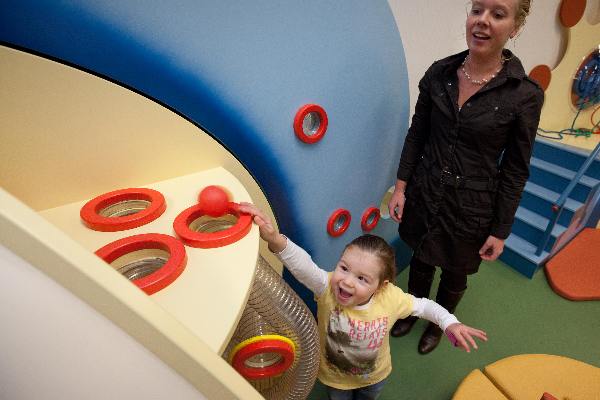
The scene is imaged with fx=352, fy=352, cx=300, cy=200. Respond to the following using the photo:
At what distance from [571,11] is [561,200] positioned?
3.92ft

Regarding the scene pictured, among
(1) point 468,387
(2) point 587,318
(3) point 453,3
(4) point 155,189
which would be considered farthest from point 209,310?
(2) point 587,318

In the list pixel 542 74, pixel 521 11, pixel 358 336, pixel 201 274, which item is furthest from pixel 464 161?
pixel 542 74

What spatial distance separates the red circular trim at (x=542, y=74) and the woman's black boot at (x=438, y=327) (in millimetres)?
1489

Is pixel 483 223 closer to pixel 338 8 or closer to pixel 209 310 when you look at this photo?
pixel 338 8

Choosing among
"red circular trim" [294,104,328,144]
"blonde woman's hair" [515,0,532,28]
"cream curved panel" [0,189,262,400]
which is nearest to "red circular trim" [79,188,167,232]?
"cream curved panel" [0,189,262,400]

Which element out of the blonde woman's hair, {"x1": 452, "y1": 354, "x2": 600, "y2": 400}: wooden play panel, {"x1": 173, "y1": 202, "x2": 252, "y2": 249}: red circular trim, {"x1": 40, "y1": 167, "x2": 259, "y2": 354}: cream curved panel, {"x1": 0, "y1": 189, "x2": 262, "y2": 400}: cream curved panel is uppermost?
the blonde woman's hair

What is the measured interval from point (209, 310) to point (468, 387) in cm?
105

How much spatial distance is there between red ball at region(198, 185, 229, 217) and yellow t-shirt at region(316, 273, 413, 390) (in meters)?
0.39

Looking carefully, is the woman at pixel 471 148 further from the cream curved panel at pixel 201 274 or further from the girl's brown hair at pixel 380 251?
the cream curved panel at pixel 201 274

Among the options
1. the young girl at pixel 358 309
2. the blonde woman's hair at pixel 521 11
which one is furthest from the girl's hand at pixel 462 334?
the blonde woman's hair at pixel 521 11

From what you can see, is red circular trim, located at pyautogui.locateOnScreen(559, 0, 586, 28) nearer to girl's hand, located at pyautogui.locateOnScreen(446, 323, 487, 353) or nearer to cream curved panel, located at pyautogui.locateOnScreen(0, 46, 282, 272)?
girl's hand, located at pyautogui.locateOnScreen(446, 323, 487, 353)

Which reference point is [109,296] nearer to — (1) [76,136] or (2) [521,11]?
(1) [76,136]

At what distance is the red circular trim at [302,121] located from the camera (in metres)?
0.96

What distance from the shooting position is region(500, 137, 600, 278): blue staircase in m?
1.98
